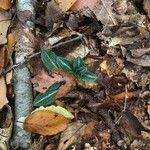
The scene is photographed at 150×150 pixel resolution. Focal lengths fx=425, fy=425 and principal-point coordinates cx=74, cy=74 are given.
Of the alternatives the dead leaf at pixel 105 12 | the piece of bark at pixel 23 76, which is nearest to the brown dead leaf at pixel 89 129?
A: the piece of bark at pixel 23 76

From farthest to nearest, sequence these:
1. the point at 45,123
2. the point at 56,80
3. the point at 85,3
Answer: the point at 85,3 → the point at 56,80 → the point at 45,123

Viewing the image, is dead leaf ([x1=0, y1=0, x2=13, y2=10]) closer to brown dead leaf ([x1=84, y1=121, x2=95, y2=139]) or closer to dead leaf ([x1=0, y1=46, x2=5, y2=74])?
dead leaf ([x1=0, y1=46, x2=5, y2=74])

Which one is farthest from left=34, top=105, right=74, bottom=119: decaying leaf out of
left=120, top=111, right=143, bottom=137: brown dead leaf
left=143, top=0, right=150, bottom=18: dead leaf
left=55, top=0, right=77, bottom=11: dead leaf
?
left=143, top=0, right=150, bottom=18: dead leaf

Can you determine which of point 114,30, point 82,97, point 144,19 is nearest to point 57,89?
point 82,97

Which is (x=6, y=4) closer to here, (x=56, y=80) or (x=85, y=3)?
(x=85, y=3)

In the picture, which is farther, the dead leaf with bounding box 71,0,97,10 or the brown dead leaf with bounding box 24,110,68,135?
the dead leaf with bounding box 71,0,97,10

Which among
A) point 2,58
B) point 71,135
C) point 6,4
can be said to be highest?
point 6,4

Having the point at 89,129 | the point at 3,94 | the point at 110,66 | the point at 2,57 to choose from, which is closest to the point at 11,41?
the point at 2,57

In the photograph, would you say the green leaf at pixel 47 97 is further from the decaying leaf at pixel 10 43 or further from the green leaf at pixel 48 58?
the decaying leaf at pixel 10 43
